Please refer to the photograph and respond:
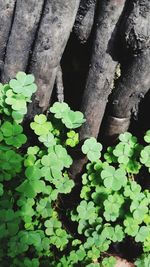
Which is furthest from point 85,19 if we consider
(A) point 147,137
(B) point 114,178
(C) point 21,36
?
(B) point 114,178

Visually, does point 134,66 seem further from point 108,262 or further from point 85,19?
point 108,262

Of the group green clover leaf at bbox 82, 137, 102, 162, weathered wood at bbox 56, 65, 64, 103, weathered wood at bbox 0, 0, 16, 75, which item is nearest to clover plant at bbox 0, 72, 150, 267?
green clover leaf at bbox 82, 137, 102, 162

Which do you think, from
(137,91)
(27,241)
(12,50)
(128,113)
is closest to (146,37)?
(137,91)

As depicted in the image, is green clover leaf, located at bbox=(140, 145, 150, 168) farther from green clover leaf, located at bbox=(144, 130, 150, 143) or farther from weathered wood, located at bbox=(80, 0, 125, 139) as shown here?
weathered wood, located at bbox=(80, 0, 125, 139)

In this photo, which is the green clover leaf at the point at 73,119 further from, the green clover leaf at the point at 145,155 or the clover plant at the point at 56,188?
the green clover leaf at the point at 145,155

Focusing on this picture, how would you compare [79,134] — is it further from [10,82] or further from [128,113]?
[10,82]
